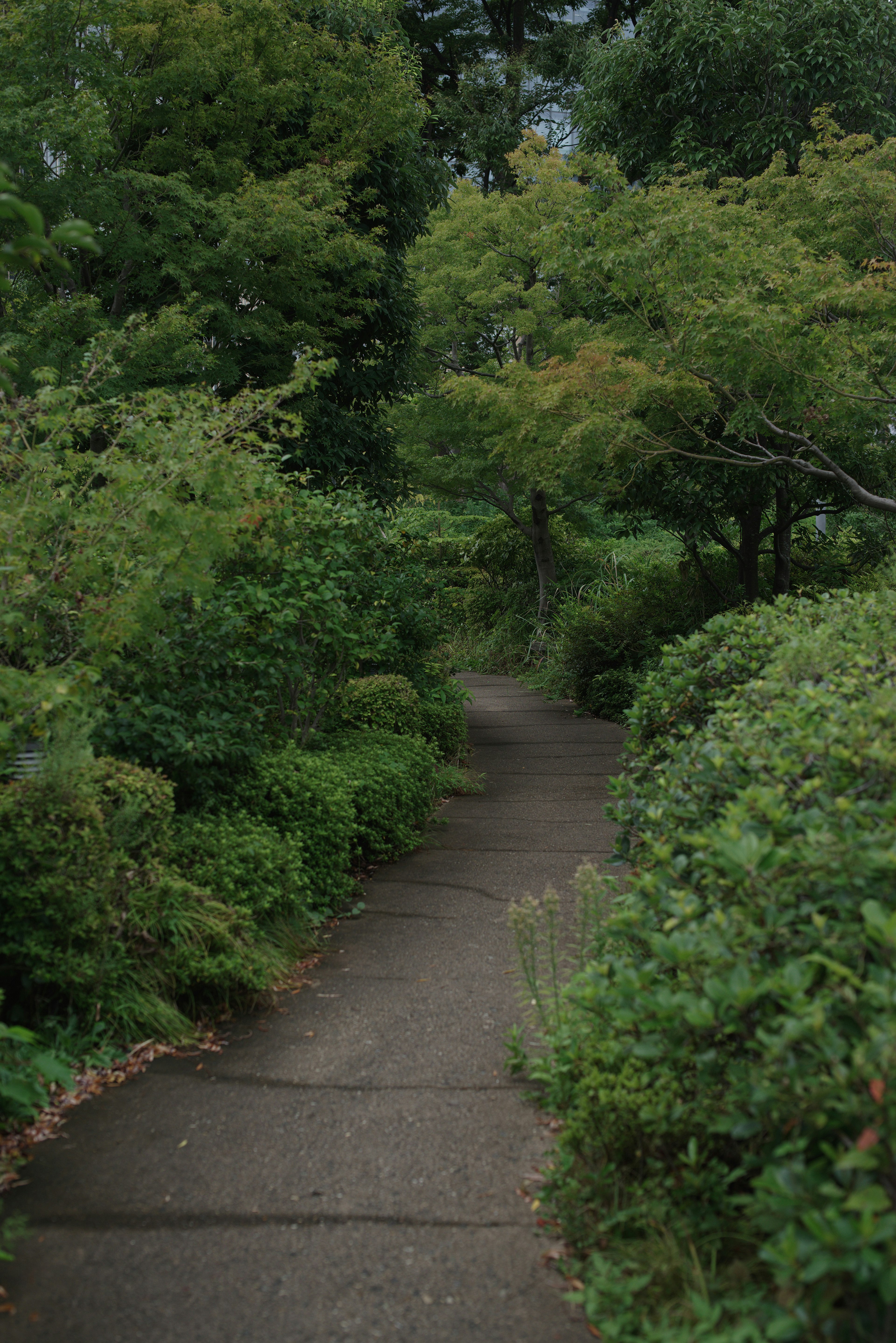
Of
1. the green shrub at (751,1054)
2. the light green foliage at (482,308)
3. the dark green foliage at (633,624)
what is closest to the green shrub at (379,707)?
the green shrub at (751,1054)

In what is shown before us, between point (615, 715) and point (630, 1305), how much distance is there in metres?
8.59

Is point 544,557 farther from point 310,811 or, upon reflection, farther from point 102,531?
point 102,531

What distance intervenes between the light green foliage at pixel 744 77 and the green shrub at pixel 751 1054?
8874 mm

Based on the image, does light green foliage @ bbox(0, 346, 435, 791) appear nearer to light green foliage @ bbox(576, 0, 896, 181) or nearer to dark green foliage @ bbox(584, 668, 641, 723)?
dark green foliage @ bbox(584, 668, 641, 723)

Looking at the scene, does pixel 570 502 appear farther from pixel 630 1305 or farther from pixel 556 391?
pixel 630 1305

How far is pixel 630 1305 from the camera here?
6.28 feet

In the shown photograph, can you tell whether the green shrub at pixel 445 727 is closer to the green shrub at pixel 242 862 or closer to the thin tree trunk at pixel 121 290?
the green shrub at pixel 242 862

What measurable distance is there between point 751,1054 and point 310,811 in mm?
2803

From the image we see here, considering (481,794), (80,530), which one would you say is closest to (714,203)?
(481,794)

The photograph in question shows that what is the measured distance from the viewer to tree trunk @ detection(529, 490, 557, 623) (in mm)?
14305

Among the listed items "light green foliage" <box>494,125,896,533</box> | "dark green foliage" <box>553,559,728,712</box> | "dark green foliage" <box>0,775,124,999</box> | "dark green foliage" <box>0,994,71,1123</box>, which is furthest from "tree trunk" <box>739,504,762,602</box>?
"dark green foliage" <box>0,994,71,1123</box>

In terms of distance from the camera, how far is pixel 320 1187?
2420 mm

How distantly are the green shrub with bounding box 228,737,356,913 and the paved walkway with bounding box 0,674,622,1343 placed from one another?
0.55 m

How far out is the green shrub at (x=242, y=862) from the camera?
3.67m
